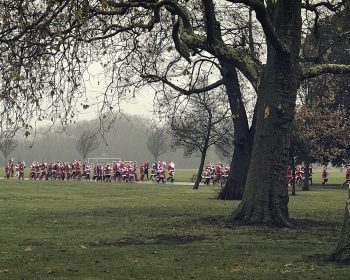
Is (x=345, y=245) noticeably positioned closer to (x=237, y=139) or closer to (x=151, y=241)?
(x=151, y=241)

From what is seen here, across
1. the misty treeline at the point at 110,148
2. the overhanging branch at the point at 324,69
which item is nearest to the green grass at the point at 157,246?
the overhanging branch at the point at 324,69

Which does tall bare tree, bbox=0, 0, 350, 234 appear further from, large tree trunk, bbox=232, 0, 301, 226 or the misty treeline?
the misty treeline

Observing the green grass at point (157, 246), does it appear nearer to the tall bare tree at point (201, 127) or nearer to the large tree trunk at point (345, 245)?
the large tree trunk at point (345, 245)

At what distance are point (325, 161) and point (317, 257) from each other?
132 ft

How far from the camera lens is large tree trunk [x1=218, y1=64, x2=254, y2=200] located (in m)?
27.2

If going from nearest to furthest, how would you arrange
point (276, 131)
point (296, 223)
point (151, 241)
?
1. point (151, 241)
2. point (276, 131)
3. point (296, 223)

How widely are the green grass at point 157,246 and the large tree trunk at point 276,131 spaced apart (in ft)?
2.81

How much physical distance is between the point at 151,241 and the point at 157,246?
833 millimetres


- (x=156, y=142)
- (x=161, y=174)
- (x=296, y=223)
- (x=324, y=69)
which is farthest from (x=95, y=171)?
(x=156, y=142)

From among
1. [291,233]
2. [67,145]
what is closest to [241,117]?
[291,233]

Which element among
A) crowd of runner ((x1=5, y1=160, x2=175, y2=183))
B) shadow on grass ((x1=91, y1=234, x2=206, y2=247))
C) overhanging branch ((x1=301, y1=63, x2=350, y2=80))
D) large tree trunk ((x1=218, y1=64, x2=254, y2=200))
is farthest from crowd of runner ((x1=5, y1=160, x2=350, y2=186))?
shadow on grass ((x1=91, y1=234, x2=206, y2=247))

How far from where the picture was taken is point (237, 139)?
2753cm

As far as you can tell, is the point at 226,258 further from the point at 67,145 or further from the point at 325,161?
the point at 67,145

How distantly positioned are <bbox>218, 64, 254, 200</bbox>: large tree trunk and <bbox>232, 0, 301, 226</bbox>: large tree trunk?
856cm
